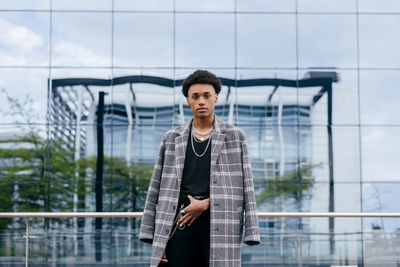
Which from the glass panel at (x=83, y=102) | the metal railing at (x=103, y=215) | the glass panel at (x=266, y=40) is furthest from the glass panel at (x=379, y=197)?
the metal railing at (x=103, y=215)

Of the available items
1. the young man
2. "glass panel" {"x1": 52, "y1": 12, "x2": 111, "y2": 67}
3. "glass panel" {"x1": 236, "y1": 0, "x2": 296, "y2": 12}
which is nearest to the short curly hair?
the young man

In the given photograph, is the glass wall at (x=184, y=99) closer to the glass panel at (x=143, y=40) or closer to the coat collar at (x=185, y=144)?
the glass panel at (x=143, y=40)

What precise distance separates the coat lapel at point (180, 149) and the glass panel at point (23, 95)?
12.0m

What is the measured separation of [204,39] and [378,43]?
5.16m

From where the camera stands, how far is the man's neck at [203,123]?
2.74m

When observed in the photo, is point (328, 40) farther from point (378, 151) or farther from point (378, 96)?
point (378, 151)

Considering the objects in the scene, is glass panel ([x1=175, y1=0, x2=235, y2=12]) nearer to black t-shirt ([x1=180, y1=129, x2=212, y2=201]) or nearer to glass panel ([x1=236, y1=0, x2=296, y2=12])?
glass panel ([x1=236, y1=0, x2=296, y2=12])

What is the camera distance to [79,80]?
550 inches

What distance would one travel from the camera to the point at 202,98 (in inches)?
104

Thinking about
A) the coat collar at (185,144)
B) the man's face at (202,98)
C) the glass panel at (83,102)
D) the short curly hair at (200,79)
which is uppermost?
the glass panel at (83,102)

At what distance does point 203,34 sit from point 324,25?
11.7 ft

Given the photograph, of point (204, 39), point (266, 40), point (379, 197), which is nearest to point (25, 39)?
point (204, 39)

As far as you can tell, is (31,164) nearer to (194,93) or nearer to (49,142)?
(49,142)

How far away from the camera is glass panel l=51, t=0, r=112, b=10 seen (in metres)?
14.2
